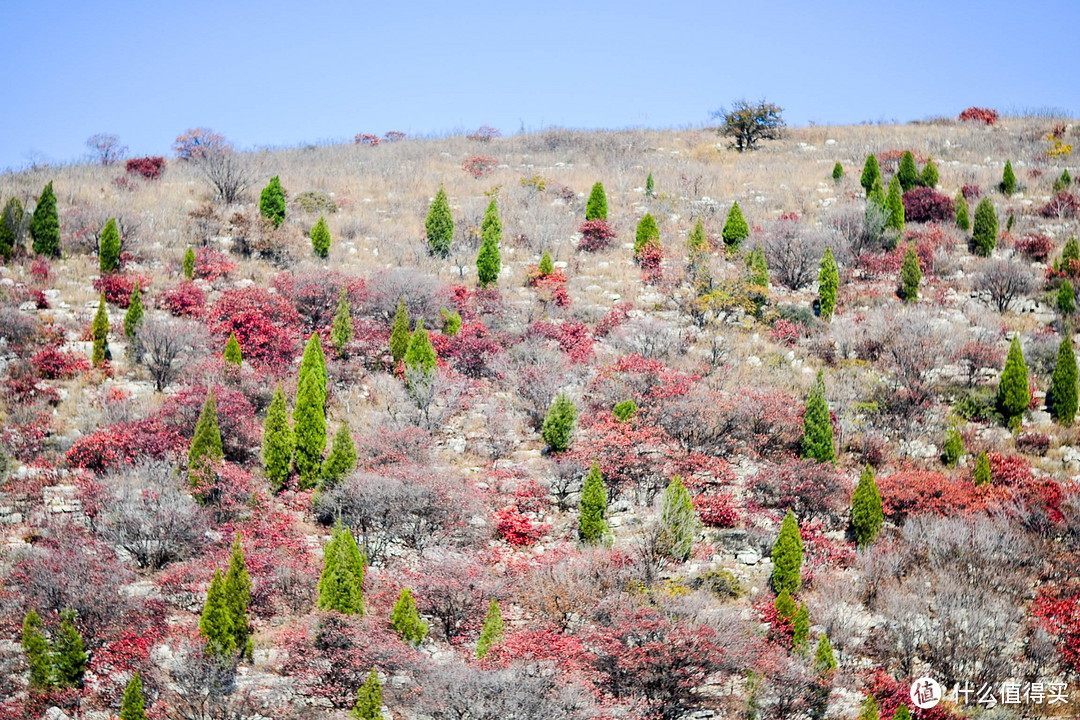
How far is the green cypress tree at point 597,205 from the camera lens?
3788 cm

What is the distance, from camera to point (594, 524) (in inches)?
770

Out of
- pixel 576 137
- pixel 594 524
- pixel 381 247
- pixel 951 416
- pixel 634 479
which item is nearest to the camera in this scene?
pixel 594 524

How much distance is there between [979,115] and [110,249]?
53.5 metres

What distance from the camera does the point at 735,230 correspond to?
35062mm

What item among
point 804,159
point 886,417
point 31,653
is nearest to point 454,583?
point 31,653

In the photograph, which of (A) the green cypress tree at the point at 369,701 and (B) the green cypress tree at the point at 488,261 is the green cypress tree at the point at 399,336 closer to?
(B) the green cypress tree at the point at 488,261

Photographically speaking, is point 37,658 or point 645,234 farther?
point 645,234

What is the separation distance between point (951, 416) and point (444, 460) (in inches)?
557

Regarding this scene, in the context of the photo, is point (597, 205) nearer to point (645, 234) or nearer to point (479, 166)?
point (645, 234)

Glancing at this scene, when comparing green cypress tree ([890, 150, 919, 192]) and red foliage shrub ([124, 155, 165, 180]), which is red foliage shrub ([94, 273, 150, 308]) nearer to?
red foliage shrub ([124, 155, 165, 180])

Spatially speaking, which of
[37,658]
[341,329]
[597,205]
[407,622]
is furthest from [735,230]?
[37,658]

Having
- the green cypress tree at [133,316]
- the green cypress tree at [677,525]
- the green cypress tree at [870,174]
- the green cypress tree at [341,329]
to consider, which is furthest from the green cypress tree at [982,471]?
the green cypress tree at [133,316]

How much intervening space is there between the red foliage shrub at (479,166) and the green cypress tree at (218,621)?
33.1 meters

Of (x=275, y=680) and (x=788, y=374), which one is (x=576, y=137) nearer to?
(x=788, y=374)
